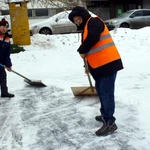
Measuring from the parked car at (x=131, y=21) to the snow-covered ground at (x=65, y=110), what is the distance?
23.7ft

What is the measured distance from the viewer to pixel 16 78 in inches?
331

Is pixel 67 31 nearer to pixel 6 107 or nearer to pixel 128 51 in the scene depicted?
pixel 128 51

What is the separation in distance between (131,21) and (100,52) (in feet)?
46.8

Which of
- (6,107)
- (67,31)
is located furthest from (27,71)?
(67,31)

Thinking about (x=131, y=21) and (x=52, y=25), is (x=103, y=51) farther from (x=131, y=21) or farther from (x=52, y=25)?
(x=131, y=21)

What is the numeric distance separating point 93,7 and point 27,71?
18.9 metres

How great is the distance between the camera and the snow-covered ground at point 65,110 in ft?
12.8

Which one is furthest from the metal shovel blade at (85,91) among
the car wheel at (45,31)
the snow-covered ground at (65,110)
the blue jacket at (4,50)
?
the car wheel at (45,31)

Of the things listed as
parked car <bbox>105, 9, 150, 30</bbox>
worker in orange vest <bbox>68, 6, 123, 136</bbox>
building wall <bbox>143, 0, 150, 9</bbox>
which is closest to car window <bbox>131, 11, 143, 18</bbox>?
parked car <bbox>105, 9, 150, 30</bbox>

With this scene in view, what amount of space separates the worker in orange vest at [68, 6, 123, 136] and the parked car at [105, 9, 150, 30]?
44.0 ft

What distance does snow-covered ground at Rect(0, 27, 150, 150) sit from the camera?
3893mm

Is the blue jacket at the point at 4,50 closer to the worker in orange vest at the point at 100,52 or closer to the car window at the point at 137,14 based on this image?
the worker in orange vest at the point at 100,52

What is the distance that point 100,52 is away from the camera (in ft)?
12.8

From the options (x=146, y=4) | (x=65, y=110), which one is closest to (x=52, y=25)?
(x=65, y=110)
